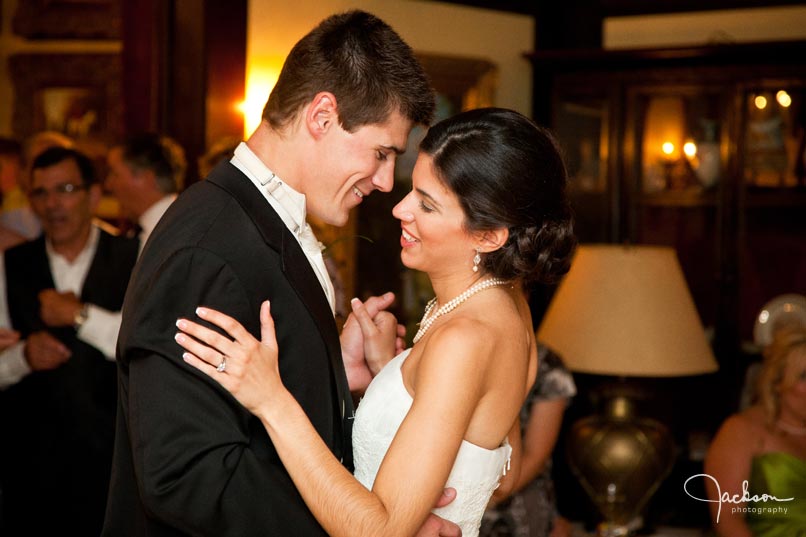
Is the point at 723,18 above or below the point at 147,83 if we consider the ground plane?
above

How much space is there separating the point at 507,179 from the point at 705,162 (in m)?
4.54

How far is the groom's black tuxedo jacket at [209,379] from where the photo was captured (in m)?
1.71

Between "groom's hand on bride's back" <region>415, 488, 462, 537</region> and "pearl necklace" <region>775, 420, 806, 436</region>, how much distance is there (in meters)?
2.07

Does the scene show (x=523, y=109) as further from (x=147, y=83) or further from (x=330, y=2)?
(x=147, y=83)

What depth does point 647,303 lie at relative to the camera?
374cm

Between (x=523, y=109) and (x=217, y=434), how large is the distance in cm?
544

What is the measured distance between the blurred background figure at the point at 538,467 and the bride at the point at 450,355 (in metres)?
1.55

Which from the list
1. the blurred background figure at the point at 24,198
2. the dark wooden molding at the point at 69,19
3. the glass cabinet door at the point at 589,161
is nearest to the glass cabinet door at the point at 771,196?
the glass cabinet door at the point at 589,161

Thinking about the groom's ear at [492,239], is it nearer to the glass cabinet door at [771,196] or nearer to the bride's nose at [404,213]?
the bride's nose at [404,213]

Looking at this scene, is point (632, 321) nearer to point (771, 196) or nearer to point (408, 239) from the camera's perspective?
point (408, 239)

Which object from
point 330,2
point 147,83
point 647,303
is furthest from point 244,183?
point 330,2

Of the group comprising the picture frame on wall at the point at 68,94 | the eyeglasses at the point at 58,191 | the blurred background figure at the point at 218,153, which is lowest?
the eyeglasses at the point at 58,191

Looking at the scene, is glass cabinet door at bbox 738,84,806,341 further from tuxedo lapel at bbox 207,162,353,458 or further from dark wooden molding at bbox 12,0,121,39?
tuxedo lapel at bbox 207,162,353,458

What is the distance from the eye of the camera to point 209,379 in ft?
5.68
